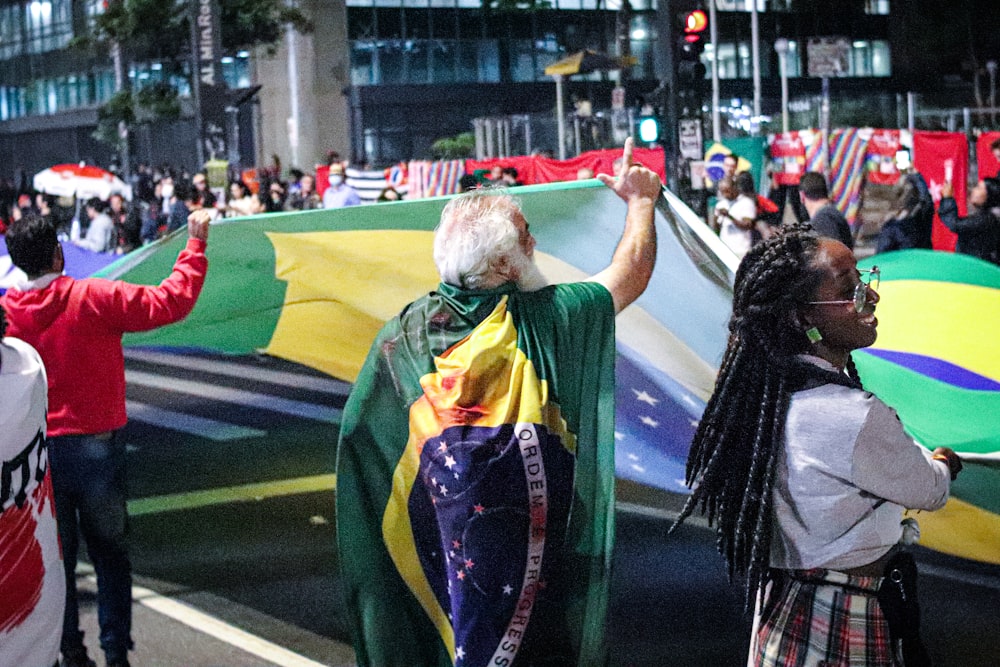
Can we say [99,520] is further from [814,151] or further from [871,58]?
[871,58]

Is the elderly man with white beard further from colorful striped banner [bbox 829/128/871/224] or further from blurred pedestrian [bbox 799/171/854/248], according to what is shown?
colorful striped banner [bbox 829/128/871/224]

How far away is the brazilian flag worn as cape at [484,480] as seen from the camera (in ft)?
12.8

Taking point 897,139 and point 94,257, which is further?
point 897,139

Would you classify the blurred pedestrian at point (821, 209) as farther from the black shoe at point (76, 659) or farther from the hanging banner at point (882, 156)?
the hanging banner at point (882, 156)

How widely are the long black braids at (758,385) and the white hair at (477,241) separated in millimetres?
820

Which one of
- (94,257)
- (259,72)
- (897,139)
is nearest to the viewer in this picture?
(94,257)

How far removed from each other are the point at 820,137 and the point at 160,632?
15686 mm

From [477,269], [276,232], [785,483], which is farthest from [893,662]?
[276,232]

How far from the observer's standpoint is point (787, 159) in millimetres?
21156

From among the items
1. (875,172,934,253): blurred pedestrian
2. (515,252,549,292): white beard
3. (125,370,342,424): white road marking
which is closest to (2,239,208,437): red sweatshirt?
(515,252,549,292): white beard

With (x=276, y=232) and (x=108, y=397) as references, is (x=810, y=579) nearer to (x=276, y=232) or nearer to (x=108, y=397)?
(x=108, y=397)

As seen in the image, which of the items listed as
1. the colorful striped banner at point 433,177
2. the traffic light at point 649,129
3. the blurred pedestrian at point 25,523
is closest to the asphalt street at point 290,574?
the blurred pedestrian at point 25,523

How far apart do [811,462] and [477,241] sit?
122cm

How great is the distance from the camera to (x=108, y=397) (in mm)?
5492
